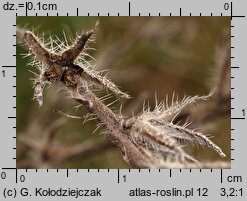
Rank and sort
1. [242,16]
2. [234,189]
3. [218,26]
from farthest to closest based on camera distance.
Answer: [218,26] < [242,16] < [234,189]

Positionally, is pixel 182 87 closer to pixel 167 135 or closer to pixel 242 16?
pixel 242 16

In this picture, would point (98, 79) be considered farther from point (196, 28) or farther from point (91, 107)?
point (196, 28)

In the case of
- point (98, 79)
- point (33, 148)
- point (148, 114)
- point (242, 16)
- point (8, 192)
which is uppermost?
point (242, 16)

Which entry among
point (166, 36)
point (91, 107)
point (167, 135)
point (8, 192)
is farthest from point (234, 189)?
point (166, 36)

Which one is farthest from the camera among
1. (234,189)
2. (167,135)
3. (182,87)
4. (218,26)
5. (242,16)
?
(182,87)

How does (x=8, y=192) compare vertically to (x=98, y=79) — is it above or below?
below

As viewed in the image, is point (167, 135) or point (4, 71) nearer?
point (167, 135)

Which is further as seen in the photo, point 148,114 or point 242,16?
point 242,16

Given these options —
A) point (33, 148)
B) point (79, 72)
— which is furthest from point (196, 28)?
point (79, 72)

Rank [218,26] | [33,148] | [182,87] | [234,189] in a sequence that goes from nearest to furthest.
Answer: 1. [234,189]
2. [33,148]
3. [218,26]
4. [182,87]
